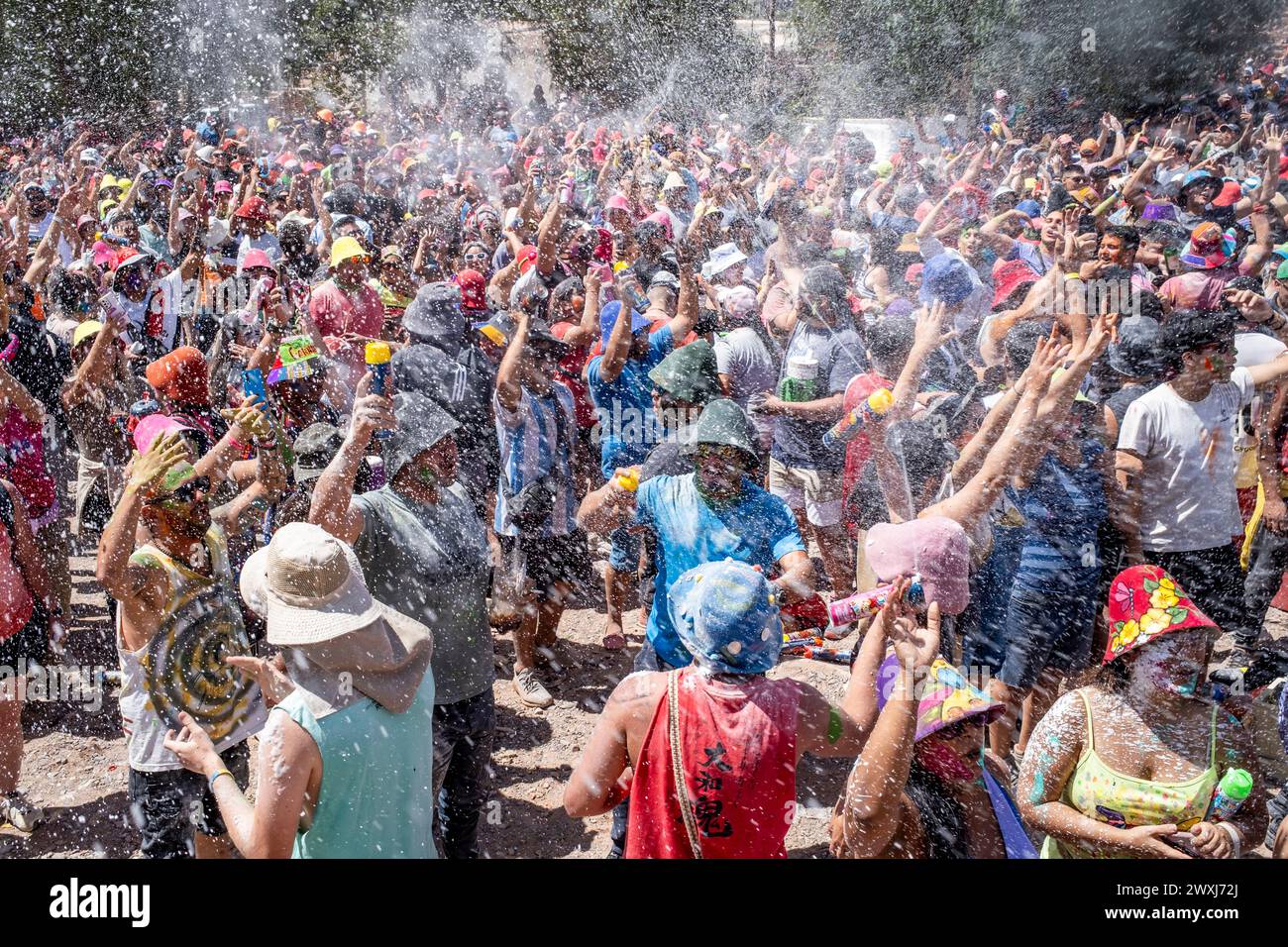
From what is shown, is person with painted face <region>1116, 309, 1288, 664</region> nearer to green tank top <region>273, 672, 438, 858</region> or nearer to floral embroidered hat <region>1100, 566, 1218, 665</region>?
floral embroidered hat <region>1100, 566, 1218, 665</region>

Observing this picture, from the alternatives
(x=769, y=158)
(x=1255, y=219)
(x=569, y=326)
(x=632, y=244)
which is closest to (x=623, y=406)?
(x=569, y=326)

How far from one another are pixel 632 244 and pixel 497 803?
4.51 metres

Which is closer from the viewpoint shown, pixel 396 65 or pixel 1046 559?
pixel 1046 559

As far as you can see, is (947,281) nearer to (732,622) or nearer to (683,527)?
(683,527)

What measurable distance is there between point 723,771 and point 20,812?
3.02 m

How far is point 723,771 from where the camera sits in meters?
2.27

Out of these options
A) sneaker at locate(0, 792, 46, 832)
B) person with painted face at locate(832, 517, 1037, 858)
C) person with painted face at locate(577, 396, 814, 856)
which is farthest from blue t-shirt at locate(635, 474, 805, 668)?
sneaker at locate(0, 792, 46, 832)

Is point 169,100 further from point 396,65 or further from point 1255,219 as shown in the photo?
point 1255,219

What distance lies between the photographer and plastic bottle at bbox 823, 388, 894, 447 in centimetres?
387

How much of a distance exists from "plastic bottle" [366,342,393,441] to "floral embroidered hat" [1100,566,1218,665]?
2170mm

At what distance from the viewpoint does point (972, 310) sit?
21.9 feet

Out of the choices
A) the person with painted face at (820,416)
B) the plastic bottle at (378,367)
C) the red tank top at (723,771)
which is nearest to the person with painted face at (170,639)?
the plastic bottle at (378,367)

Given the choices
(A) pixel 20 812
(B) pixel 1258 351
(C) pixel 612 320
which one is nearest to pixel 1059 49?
(B) pixel 1258 351

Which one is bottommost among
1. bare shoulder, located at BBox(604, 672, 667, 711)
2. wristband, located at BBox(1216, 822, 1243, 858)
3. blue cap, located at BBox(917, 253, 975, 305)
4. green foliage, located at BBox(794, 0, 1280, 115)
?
wristband, located at BBox(1216, 822, 1243, 858)
